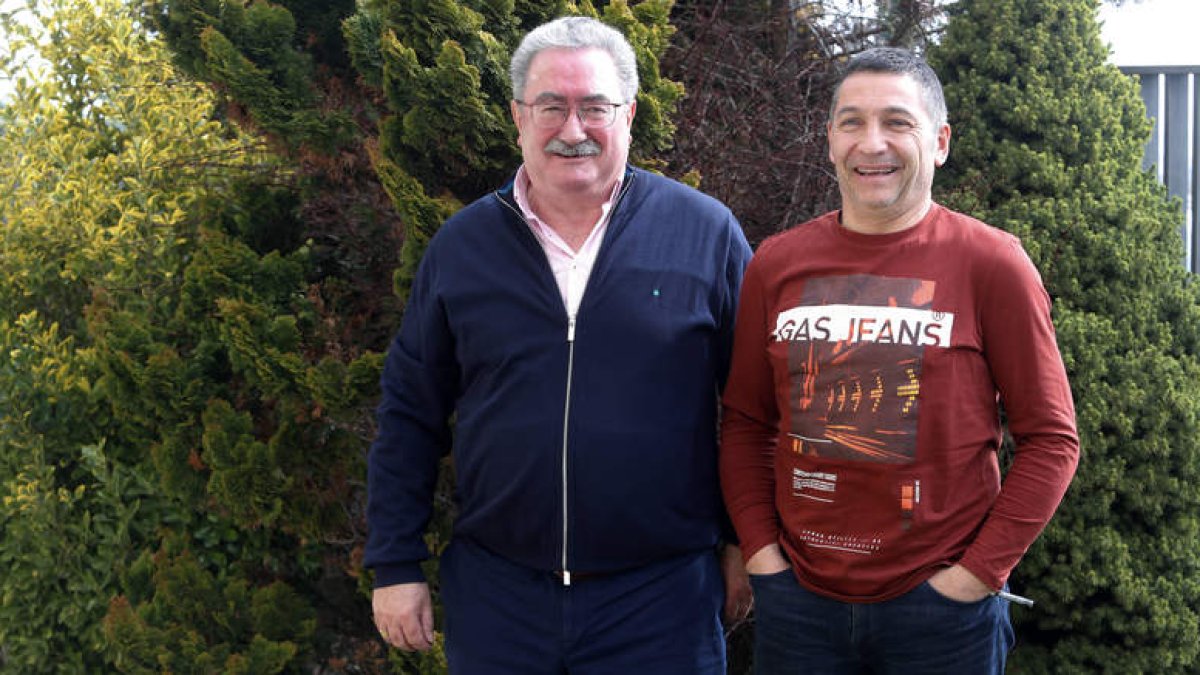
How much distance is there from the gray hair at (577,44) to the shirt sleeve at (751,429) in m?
0.51

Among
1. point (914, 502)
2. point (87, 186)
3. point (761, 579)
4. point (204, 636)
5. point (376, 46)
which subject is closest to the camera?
point (914, 502)

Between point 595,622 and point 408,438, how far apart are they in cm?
61

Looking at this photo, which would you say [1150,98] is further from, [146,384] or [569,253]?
[146,384]

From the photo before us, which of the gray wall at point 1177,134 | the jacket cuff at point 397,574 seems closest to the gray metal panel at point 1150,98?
the gray wall at point 1177,134

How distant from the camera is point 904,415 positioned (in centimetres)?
211

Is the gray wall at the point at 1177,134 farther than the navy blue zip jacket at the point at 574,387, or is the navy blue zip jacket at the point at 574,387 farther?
the gray wall at the point at 1177,134

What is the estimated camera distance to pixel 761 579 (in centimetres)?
230

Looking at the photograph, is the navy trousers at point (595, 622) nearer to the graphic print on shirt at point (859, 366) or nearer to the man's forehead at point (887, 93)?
the graphic print on shirt at point (859, 366)

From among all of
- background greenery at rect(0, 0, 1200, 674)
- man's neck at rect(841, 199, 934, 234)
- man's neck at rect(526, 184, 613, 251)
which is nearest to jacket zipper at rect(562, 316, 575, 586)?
man's neck at rect(526, 184, 613, 251)

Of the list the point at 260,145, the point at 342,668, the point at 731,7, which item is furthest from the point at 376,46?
the point at 342,668

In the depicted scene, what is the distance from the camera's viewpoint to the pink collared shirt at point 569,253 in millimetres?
2457

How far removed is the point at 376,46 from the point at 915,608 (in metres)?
2.30

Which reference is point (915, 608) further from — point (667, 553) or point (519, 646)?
point (519, 646)

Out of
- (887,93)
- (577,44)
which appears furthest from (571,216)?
(887,93)
